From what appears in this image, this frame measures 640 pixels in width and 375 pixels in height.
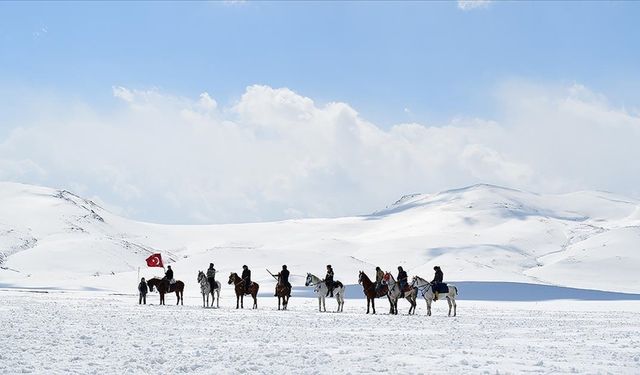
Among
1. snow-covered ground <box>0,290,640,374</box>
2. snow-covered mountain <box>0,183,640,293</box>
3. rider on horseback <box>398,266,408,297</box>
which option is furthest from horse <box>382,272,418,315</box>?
snow-covered mountain <box>0,183,640,293</box>

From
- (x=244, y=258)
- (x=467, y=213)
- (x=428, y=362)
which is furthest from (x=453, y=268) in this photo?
(x=428, y=362)

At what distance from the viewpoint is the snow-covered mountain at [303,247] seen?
102 meters

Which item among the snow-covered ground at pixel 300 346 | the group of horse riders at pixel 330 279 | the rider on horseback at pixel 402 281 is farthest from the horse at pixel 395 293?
the snow-covered ground at pixel 300 346

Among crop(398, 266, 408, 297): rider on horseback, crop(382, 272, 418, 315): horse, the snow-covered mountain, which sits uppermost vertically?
the snow-covered mountain

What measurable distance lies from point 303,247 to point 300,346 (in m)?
117

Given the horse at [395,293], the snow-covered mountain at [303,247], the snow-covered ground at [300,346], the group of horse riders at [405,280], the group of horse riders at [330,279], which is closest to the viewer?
the snow-covered ground at [300,346]

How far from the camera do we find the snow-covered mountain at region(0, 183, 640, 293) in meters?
102

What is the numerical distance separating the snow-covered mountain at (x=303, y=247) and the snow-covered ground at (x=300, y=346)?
5724 centimetres

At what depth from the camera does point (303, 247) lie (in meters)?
136

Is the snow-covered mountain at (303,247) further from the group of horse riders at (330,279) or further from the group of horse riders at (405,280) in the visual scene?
the group of horse riders at (405,280)

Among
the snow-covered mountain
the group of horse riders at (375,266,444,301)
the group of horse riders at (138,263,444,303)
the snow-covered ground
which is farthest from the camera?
the snow-covered mountain

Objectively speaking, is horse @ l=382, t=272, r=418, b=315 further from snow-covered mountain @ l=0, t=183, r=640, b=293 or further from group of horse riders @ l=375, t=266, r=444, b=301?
snow-covered mountain @ l=0, t=183, r=640, b=293

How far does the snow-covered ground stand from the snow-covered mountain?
188ft

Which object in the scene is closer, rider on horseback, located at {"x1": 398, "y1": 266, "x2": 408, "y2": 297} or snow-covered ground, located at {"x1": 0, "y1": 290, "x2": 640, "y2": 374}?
snow-covered ground, located at {"x1": 0, "y1": 290, "x2": 640, "y2": 374}
